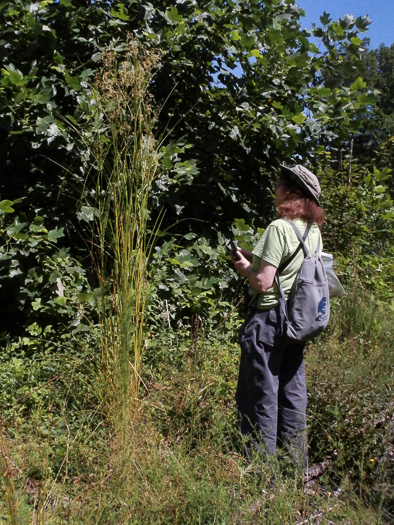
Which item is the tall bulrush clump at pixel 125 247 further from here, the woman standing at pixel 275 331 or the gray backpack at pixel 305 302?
the gray backpack at pixel 305 302

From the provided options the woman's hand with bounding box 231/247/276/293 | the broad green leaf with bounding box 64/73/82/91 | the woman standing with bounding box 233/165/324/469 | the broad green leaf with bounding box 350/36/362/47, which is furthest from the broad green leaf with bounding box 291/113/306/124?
the woman's hand with bounding box 231/247/276/293

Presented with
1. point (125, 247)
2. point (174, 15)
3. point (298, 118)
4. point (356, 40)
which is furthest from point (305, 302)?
point (356, 40)

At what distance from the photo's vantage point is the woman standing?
3383mm

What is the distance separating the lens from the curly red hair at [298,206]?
347cm

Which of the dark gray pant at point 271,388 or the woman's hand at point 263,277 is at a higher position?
the woman's hand at point 263,277

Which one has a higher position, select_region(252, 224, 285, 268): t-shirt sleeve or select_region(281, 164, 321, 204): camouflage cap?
select_region(281, 164, 321, 204): camouflage cap

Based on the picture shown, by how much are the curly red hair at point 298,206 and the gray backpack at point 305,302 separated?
8 centimetres

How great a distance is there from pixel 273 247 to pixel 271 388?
0.78 metres

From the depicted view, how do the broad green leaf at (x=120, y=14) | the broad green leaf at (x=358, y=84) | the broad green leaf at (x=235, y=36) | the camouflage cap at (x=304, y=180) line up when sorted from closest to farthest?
the camouflage cap at (x=304, y=180)
the broad green leaf at (x=120, y=14)
the broad green leaf at (x=235, y=36)
the broad green leaf at (x=358, y=84)

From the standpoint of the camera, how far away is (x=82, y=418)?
385 cm

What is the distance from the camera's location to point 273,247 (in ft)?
11.0

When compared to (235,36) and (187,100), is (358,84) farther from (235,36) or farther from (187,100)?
(187,100)

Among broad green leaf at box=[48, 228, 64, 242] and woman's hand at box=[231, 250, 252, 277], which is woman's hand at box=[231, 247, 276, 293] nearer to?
woman's hand at box=[231, 250, 252, 277]

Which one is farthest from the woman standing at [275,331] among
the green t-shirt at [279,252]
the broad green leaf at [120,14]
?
the broad green leaf at [120,14]
